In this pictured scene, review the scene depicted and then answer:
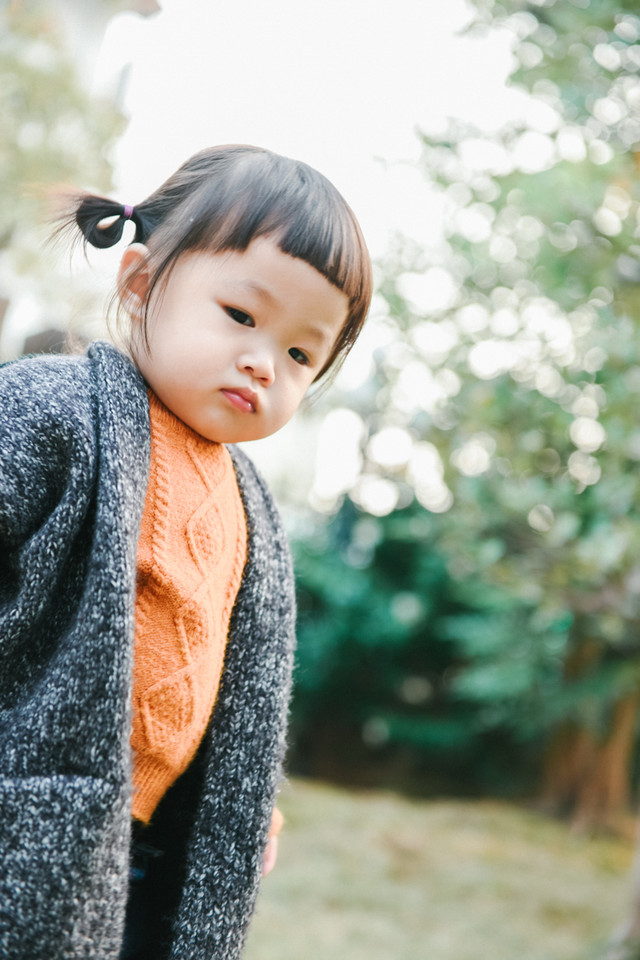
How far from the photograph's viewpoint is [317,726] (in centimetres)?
652

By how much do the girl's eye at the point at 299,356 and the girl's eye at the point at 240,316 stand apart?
0.27 ft

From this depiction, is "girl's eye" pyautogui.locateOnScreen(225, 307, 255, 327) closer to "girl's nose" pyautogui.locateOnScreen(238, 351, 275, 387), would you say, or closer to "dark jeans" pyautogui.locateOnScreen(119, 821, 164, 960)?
"girl's nose" pyautogui.locateOnScreen(238, 351, 275, 387)

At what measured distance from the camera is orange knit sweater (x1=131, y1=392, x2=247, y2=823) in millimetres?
1065

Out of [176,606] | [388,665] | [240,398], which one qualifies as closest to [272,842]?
[176,606]

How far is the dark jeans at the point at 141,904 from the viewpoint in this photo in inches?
46.3

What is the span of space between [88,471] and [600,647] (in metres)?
5.65

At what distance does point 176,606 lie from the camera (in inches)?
42.3

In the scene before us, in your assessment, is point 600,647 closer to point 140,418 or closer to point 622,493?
point 622,493

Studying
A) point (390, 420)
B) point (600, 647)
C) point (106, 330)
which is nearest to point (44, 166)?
point (390, 420)

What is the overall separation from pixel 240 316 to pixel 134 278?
6.5 inches

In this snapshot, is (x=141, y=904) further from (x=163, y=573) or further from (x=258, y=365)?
(x=258, y=365)

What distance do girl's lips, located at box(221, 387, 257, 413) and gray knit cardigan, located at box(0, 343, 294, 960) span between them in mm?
106

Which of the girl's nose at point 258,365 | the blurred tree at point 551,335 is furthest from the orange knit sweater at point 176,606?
the blurred tree at point 551,335

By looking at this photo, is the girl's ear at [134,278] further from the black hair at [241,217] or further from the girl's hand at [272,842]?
the girl's hand at [272,842]
